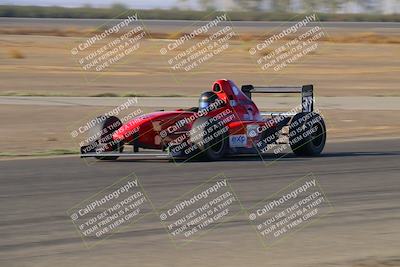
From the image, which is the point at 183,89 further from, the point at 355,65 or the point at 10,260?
the point at 10,260

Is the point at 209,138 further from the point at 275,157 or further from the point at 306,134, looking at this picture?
the point at 306,134

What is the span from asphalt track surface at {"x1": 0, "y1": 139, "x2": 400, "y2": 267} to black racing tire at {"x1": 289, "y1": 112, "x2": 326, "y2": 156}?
0.28 meters

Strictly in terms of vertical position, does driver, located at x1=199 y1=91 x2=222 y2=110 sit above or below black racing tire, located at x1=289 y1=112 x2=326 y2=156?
above

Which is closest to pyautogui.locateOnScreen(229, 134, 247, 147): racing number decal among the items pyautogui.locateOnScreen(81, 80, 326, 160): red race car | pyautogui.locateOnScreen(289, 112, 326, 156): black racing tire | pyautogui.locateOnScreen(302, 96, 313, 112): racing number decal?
pyautogui.locateOnScreen(81, 80, 326, 160): red race car

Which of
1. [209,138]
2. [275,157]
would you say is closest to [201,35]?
[275,157]

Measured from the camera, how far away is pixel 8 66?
45438 millimetres

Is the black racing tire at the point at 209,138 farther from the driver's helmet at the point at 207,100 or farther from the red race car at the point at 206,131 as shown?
the driver's helmet at the point at 207,100

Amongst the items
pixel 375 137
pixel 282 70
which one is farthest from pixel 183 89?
pixel 375 137

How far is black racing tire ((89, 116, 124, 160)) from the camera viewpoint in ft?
57.5

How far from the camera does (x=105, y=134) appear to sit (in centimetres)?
1762

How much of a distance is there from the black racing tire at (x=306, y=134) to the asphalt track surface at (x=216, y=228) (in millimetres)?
277

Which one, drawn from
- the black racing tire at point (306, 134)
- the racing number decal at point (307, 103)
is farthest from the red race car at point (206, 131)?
the racing number decal at point (307, 103)

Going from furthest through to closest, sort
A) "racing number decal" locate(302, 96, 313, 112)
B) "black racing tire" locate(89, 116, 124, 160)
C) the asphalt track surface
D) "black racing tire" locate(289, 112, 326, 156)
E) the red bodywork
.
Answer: "racing number decal" locate(302, 96, 313, 112) → "black racing tire" locate(289, 112, 326, 156) → "black racing tire" locate(89, 116, 124, 160) → the red bodywork → the asphalt track surface

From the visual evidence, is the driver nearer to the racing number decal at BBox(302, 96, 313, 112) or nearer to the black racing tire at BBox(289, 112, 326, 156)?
the black racing tire at BBox(289, 112, 326, 156)
